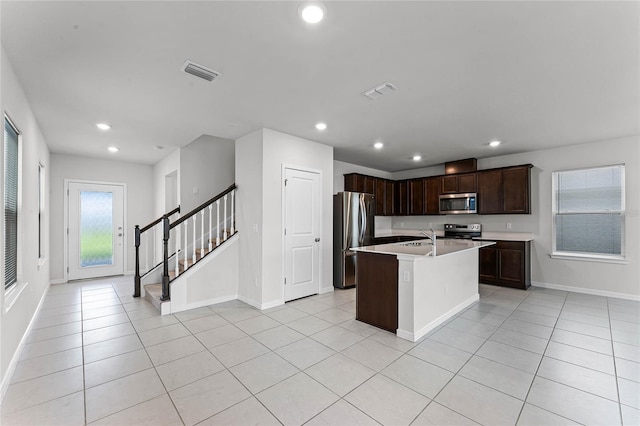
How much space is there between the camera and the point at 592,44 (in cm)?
216

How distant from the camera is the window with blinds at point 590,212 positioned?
187 inches

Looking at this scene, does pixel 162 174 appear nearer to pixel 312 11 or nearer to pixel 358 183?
pixel 358 183

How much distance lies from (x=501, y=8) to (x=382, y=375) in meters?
2.81

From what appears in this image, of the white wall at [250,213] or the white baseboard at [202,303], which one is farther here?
the white wall at [250,213]

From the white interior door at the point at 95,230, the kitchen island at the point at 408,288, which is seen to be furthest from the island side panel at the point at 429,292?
the white interior door at the point at 95,230

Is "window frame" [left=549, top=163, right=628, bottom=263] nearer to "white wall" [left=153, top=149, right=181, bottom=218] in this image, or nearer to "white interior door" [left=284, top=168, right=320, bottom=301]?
"white interior door" [left=284, top=168, right=320, bottom=301]

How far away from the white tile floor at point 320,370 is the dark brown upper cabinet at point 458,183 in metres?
2.90

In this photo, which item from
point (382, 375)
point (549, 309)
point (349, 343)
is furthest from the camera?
point (549, 309)

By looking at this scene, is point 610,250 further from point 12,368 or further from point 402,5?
point 12,368

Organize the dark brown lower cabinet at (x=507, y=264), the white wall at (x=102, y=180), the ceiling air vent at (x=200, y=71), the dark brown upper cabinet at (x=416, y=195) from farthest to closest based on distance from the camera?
the dark brown upper cabinet at (x=416, y=195) < the white wall at (x=102, y=180) < the dark brown lower cabinet at (x=507, y=264) < the ceiling air vent at (x=200, y=71)

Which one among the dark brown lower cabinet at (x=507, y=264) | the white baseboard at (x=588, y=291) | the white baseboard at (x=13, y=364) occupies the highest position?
the dark brown lower cabinet at (x=507, y=264)

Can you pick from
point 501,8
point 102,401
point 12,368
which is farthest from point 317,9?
point 12,368

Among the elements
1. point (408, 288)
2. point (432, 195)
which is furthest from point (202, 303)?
point (432, 195)

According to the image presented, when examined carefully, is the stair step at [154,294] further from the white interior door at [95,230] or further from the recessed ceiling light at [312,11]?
the recessed ceiling light at [312,11]
